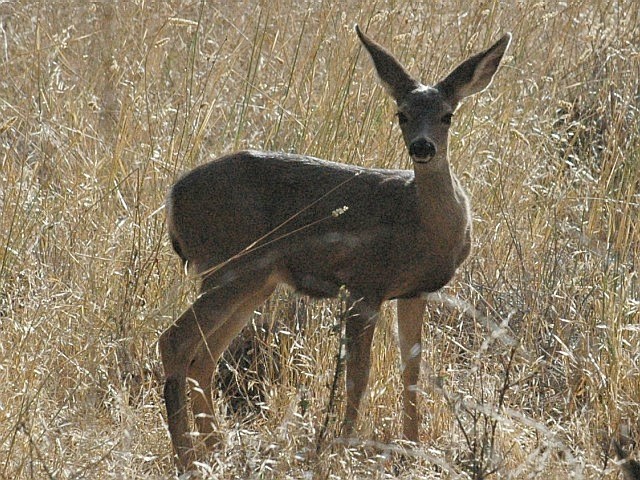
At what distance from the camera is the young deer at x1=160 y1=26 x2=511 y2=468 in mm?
4625

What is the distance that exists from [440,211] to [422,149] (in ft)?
1.14

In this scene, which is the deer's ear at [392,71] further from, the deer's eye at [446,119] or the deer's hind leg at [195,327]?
the deer's hind leg at [195,327]

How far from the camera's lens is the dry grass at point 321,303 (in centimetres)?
429

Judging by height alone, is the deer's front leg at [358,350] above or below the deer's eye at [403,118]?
below

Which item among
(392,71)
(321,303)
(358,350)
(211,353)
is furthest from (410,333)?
(392,71)

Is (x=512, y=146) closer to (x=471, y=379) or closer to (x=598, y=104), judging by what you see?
(x=598, y=104)

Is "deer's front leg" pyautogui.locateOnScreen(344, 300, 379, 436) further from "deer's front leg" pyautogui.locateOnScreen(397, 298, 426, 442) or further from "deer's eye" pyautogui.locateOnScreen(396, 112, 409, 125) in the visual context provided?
"deer's eye" pyautogui.locateOnScreen(396, 112, 409, 125)

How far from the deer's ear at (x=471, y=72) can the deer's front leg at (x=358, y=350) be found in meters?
0.92

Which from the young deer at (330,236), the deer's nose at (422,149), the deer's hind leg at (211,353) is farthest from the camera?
the deer's hind leg at (211,353)

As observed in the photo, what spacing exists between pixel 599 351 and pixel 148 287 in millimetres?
1860

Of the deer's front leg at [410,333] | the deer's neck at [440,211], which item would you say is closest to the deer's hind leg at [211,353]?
the deer's front leg at [410,333]

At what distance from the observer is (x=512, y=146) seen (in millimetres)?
6191

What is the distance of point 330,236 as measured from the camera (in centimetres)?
479

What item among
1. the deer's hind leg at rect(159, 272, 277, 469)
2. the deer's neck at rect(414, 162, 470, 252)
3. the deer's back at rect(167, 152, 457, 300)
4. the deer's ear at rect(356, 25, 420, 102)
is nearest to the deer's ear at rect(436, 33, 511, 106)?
the deer's ear at rect(356, 25, 420, 102)
